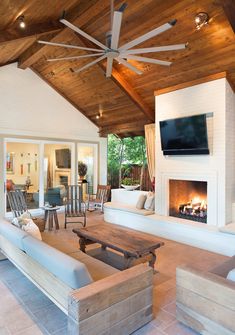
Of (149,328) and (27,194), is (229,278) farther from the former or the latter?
(27,194)

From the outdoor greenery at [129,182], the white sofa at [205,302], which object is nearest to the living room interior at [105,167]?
the white sofa at [205,302]

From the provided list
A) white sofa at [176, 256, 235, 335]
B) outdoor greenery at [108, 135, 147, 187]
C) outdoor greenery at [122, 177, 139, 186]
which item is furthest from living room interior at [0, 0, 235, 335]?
outdoor greenery at [108, 135, 147, 187]

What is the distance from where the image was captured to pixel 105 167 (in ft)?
29.1

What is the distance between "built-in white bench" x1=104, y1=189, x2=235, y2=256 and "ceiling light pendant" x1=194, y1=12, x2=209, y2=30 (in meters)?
3.38

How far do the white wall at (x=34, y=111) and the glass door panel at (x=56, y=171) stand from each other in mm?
388

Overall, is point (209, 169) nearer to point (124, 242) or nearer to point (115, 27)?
point (124, 242)

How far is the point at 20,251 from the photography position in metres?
2.84

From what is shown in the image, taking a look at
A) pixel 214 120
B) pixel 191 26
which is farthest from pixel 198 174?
pixel 191 26

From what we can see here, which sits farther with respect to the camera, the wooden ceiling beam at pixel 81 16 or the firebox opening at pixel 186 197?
the firebox opening at pixel 186 197

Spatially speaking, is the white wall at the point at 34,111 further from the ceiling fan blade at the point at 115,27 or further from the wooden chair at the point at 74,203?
the ceiling fan blade at the point at 115,27

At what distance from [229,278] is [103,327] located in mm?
1117

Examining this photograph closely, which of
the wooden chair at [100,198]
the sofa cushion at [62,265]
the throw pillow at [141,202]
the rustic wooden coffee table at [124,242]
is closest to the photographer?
the sofa cushion at [62,265]

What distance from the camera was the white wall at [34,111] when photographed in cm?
653

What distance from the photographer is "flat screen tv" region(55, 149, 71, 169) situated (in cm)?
778
